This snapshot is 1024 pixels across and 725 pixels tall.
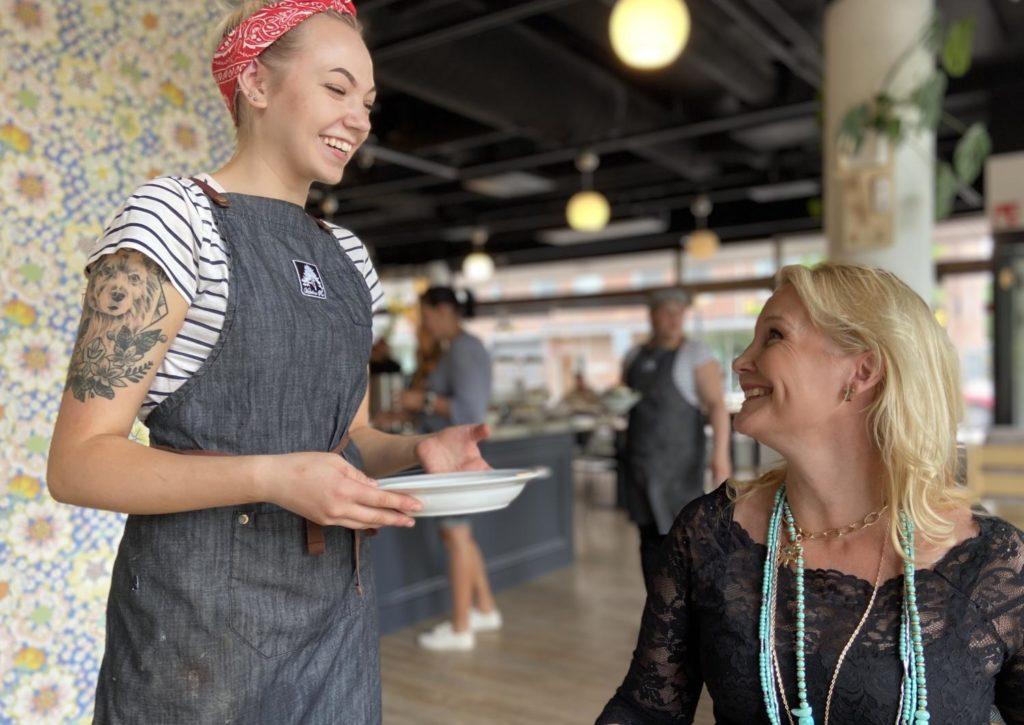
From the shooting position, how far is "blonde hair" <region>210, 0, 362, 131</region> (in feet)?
3.92

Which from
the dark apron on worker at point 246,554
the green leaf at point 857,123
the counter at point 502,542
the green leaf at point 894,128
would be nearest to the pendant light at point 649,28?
the green leaf at point 857,123

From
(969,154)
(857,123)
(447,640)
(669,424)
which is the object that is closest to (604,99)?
(857,123)

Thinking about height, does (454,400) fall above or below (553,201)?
below

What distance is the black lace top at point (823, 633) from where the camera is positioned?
1206 millimetres

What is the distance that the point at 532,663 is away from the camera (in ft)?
13.1

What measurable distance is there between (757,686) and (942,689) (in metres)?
0.26

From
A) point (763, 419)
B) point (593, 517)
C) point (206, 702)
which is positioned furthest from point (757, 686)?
point (593, 517)

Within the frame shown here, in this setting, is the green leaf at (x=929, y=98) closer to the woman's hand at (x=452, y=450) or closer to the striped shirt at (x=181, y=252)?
the woman's hand at (x=452, y=450)

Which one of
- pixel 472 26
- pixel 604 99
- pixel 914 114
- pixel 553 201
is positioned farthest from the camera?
pixel 553 201

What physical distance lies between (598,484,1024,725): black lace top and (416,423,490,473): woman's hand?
380 mm

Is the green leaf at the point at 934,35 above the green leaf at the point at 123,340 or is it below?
above

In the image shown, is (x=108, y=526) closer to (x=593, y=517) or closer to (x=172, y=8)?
(x=172, y=8)

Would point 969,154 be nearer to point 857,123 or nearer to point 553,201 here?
point 857,123

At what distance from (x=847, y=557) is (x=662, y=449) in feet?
8.53
